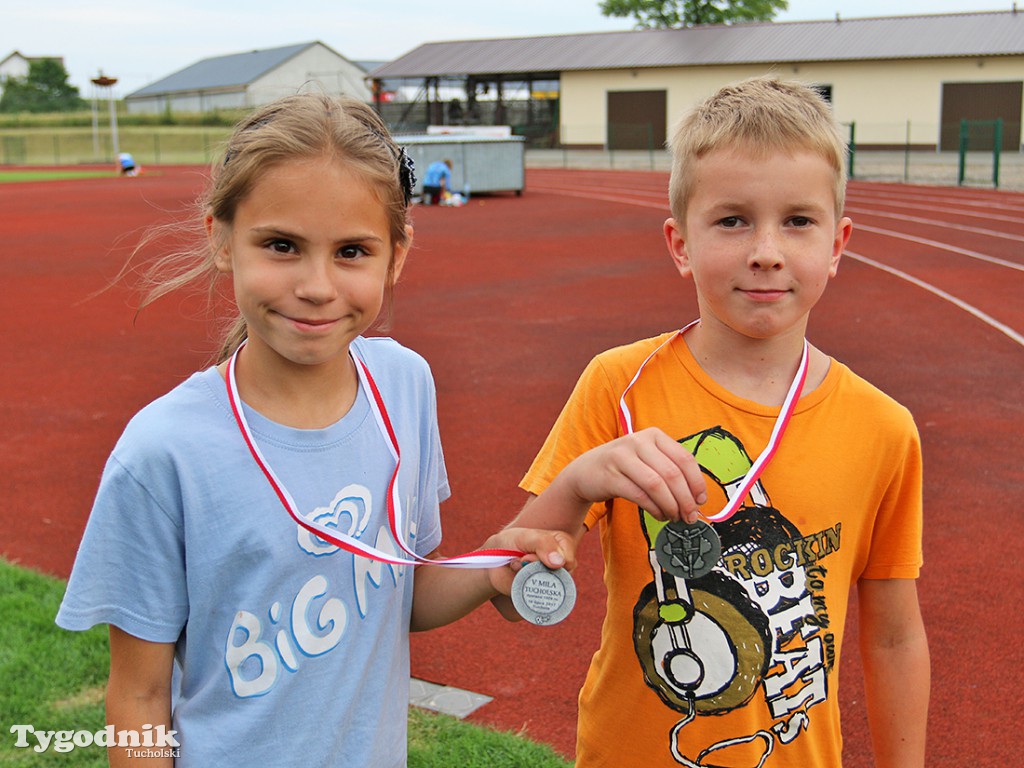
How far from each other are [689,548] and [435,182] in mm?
24077

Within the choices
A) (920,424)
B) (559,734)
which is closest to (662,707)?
(559,734)

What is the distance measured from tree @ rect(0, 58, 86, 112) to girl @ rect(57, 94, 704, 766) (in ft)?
271

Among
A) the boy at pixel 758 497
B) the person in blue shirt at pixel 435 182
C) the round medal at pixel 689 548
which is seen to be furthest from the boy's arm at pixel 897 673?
the person in blue shirt at pixel 435 182

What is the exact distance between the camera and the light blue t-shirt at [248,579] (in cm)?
166

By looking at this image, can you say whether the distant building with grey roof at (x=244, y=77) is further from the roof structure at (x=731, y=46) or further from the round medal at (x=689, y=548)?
the round medal at (x=689, y=548)

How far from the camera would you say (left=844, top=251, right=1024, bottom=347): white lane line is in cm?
1008

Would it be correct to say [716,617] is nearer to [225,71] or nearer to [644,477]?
[644,477]

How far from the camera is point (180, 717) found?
5.74 feet

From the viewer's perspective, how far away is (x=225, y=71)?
270 ft

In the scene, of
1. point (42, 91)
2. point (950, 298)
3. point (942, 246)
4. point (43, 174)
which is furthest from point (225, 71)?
point (950, 298)

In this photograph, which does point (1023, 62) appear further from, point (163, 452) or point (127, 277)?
point (163, 452)

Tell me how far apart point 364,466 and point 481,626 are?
2.62 meters

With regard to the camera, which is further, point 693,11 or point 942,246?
point 693,11

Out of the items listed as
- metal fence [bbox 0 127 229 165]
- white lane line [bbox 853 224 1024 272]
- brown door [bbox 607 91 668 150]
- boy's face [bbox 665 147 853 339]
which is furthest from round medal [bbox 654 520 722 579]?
metal fence [bbox 0 127 229 165]
